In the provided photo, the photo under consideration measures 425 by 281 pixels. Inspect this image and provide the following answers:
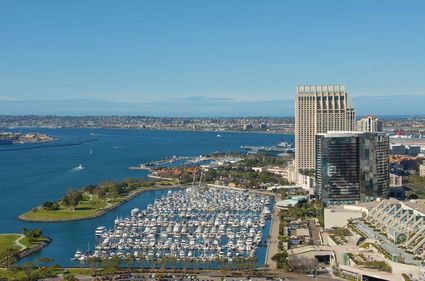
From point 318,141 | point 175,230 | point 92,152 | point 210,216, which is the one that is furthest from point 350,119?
point 92,152

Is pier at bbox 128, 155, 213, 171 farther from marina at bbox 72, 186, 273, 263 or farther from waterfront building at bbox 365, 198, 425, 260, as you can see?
waterfront building at bbox 365, 198, 425, 260

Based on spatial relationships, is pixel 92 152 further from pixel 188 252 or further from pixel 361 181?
pixel 188 252

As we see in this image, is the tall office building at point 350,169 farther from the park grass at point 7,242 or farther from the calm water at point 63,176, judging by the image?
the park grass at point 7,242

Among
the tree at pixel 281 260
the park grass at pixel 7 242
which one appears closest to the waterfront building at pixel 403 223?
the tree at pixel 281 260

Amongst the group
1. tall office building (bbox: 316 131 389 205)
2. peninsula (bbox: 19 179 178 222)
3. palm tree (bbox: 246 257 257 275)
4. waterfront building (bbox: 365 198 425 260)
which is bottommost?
peninsula (bbox: 19 179 178 222)

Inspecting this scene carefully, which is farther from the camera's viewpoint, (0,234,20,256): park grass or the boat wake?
the boat wake

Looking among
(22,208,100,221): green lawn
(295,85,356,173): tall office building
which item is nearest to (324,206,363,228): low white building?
(22,208,100,221): green lawn

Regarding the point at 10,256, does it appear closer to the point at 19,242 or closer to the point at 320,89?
the point at 19,242
